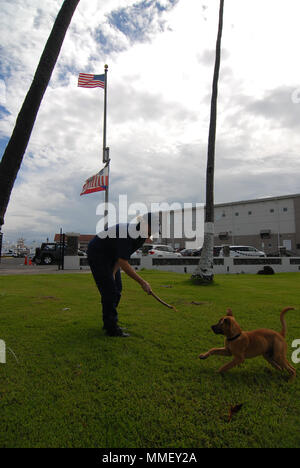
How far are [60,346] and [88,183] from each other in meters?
13.0

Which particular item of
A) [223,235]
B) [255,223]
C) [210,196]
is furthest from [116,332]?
[223,235]

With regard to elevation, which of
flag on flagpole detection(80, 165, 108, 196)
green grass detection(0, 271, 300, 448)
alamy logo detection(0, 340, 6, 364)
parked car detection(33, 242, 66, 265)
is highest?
flag on flagpole detection(80, 165, 108, 196)

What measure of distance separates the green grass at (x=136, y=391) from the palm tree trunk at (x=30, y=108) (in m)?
1.76

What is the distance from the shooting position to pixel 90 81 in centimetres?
1578

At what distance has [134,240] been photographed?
3.85m

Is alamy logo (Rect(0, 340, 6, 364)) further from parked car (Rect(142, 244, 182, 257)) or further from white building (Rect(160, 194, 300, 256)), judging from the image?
white building (Rect(160, 194, 300, 256))

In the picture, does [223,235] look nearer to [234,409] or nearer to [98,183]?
[98,183]

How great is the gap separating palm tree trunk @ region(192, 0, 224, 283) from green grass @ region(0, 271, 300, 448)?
5730mm

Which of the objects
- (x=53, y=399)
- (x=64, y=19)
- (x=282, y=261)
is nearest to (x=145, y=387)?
(x=53, y=399)

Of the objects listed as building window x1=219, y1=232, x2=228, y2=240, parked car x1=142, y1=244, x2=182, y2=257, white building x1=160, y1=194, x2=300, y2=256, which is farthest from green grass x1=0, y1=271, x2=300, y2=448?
building window x1=219, y1=232, x2=228, y2=240

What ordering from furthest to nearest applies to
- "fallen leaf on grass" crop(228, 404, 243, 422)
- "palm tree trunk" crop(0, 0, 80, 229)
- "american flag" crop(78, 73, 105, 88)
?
1. "american flag" crop(78, 73, 105, 88)
2. "palm tree trunk" crop(0, 0, 80, 229)
3. "fallen leaf on grass" crop(228, 404, 243, 422)

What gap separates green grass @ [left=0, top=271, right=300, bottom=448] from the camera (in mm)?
1944
